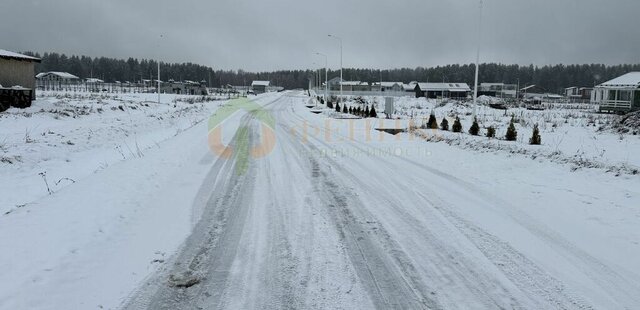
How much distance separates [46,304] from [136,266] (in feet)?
3.55

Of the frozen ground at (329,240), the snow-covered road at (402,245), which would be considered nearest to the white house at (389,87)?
the frozen ground at (329,240)

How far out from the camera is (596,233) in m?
6.37

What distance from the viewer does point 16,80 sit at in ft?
113

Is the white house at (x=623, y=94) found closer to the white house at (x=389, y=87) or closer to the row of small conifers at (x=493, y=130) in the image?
the row of small conifers at (x=493, y=130)

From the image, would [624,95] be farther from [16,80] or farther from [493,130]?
[16,80]

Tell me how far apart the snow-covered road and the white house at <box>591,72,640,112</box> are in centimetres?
4234

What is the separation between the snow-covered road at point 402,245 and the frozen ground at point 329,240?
0.03 meters

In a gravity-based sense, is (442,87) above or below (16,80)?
above

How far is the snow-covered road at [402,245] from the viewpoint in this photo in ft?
14.3

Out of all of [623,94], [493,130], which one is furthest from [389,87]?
[493,130]

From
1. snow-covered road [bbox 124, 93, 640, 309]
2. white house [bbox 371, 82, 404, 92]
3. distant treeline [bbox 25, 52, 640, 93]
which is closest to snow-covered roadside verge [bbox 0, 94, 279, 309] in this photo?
snow-covered road [bbox 124, 93, 640, 309]

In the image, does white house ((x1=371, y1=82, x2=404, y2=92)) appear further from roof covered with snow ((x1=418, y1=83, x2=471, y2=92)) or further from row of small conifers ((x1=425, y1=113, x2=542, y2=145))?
row of small conifers ((x1=425, y1=113, x2=542, y2=145))

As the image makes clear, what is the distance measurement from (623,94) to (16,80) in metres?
64.7

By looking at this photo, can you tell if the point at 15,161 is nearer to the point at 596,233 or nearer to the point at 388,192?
the point at 388,192
